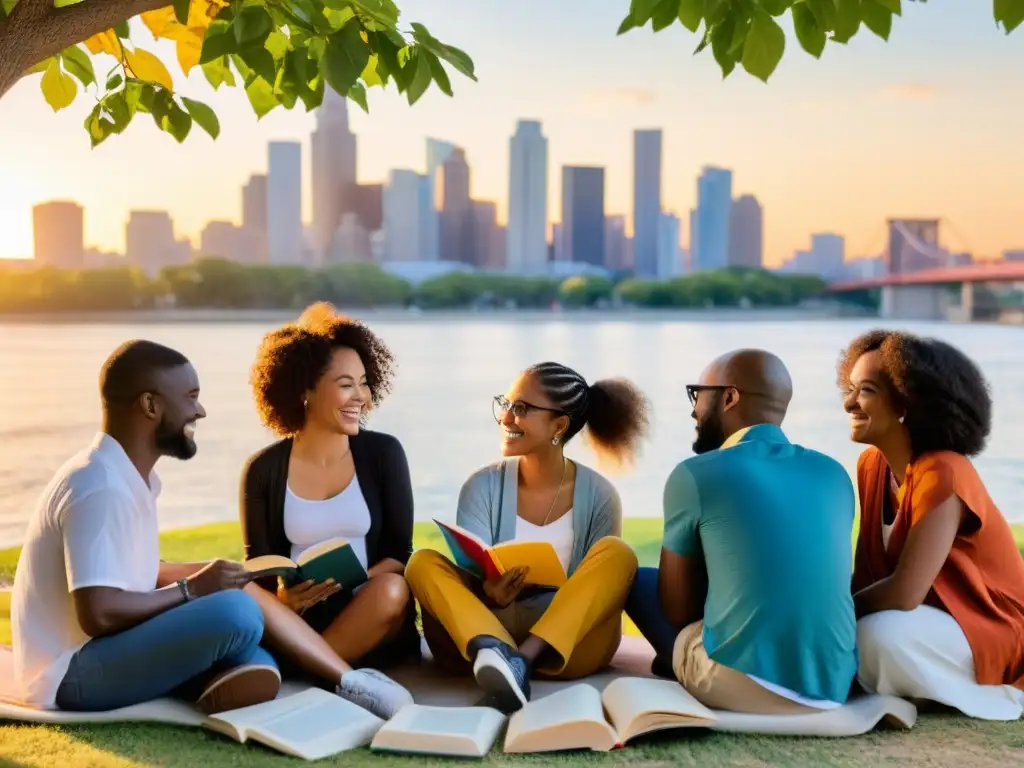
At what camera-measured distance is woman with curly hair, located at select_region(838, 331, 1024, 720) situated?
307 centimetres

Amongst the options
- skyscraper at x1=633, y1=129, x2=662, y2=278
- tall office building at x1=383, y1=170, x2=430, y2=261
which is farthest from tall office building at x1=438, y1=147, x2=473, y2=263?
skyscraper at x1=633, y1=129, x2=662, y2=278

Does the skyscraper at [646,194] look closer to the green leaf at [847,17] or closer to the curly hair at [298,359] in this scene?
the curly hair at [298,359]

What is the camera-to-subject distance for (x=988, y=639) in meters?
3.11

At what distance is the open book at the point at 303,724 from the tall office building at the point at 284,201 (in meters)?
59.2

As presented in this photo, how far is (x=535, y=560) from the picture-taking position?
325cm

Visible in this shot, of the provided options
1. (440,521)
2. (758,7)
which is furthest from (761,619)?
(758,7)

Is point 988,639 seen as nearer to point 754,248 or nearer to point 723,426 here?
point 723,426

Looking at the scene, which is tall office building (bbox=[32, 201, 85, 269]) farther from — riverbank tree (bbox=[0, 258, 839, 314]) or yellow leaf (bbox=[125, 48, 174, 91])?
yellow leaf (bbox=[125, 48, 174, 91])

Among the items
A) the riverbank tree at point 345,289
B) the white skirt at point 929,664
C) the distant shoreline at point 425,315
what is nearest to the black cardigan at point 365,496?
the white skirt at point 929,664

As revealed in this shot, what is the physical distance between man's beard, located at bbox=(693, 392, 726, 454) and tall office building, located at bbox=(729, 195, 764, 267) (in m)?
60.1

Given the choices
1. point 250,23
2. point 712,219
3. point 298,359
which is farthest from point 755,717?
point 712,219

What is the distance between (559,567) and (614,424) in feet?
1.98

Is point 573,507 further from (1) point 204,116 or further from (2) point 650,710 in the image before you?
(1) point 204,116

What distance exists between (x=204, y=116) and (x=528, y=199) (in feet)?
207
